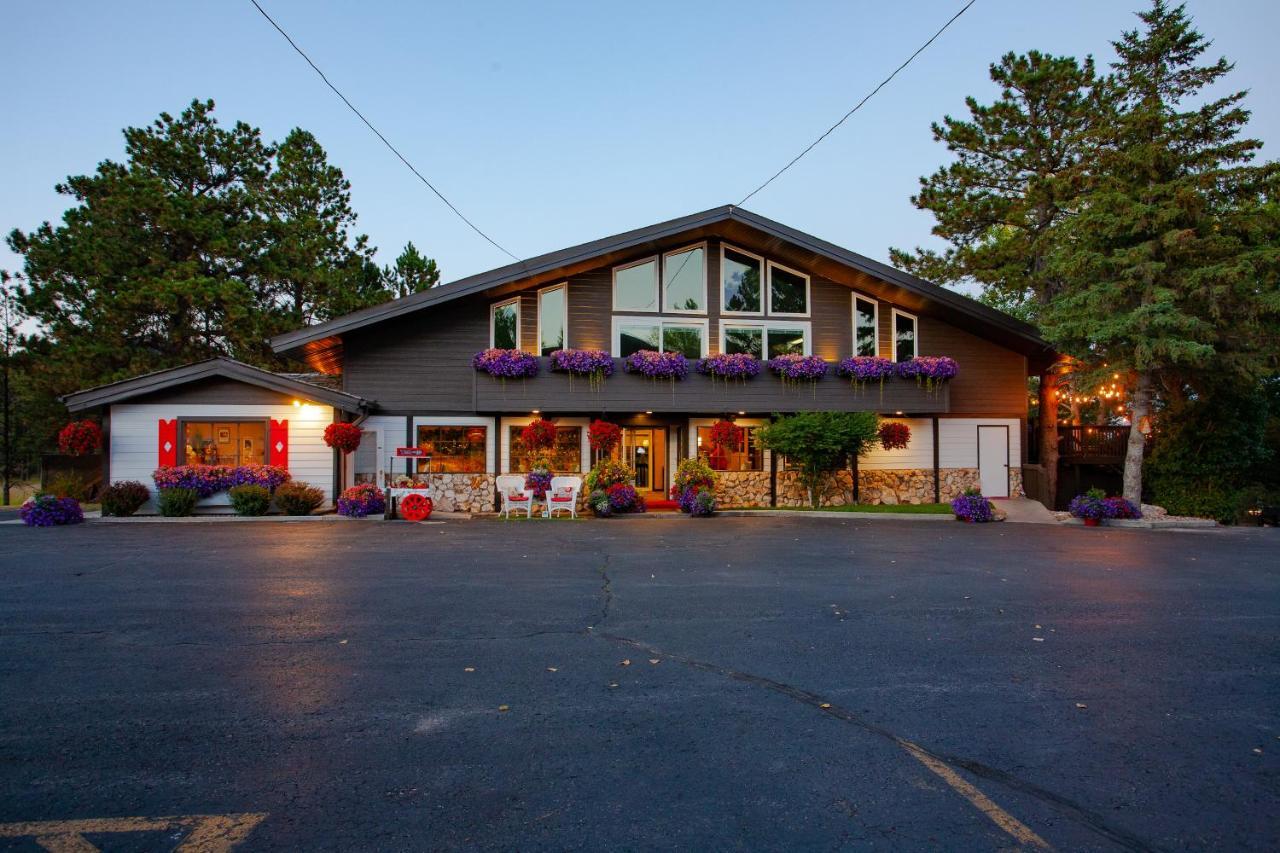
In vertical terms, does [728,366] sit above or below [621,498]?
above

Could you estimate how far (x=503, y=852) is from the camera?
2631 millimetres

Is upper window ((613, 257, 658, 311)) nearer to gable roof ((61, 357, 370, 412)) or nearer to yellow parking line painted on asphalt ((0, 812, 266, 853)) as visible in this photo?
gable roof ((61, 357, 370, 412))

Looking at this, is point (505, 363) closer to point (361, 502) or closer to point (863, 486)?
point (361, 502)

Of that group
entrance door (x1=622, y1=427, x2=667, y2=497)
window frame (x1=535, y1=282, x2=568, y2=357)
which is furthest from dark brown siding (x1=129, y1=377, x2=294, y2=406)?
entrance door (x1=622, y1=427, x2=667, y2=497)

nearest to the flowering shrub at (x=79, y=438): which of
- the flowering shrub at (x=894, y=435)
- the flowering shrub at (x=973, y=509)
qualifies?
the flowering shrub at (x=894, y=435)

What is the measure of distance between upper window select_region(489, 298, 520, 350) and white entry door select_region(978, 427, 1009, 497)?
13.4m

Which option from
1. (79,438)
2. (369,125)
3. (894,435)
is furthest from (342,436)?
(894,435)

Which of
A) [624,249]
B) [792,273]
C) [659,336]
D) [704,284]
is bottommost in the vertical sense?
[659,336]

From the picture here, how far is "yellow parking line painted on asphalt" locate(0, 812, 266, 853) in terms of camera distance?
2652 mm

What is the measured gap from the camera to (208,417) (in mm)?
16312

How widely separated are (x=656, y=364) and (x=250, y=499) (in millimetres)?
9735

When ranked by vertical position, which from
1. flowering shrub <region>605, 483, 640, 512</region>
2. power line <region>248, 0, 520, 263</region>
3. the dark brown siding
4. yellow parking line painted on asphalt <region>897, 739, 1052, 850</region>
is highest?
power line <region>248, 0, 520, 263</region>

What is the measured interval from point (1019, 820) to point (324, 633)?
16.3 feet

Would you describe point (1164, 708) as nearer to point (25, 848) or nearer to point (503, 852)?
point (503, 852)
